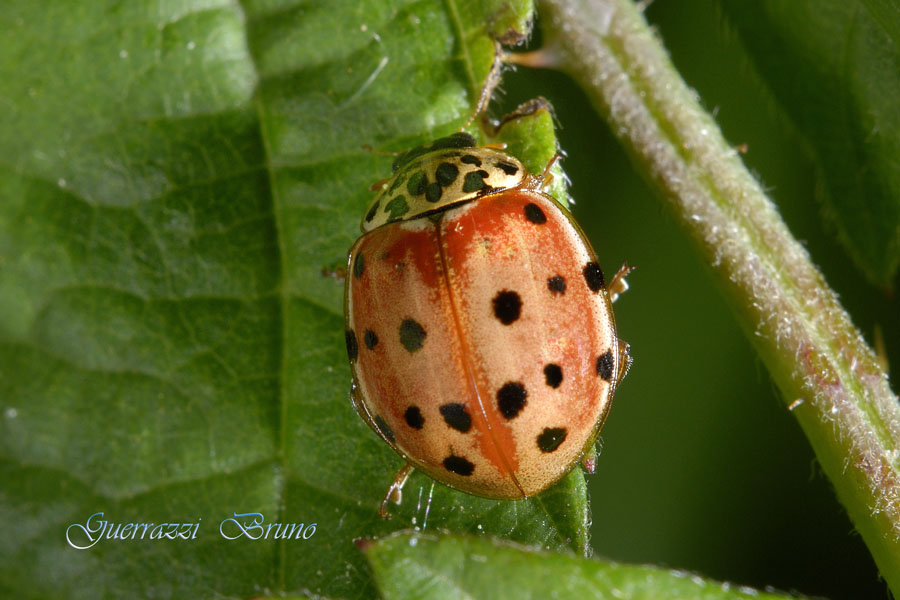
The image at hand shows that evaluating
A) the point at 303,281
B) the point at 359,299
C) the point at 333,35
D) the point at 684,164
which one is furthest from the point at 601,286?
the point at 333,35

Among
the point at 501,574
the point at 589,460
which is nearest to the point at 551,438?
the point at 589,460

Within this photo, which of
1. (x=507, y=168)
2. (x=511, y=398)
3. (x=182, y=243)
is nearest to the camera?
(x=511, y=398)

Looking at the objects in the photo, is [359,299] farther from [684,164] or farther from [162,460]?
[684,164]

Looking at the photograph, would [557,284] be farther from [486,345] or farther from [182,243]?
[182,243]

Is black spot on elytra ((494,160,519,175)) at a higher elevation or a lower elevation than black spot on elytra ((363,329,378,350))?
higher

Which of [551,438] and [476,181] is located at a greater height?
[476,181]

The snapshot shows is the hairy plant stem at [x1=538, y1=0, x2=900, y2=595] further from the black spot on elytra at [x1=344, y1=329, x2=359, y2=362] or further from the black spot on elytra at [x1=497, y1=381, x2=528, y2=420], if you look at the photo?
the black spot on elytra at [x1=344, y1=329, x2=359, y2=362]

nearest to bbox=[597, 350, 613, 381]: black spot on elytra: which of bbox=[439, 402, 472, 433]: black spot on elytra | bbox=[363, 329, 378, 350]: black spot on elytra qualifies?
bbox=[439, 402, 472, 433]: black spot on elytra

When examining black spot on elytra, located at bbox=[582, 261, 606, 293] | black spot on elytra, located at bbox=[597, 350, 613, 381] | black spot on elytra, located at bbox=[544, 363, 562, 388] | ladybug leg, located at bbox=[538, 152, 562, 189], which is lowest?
black spot on elytra, located at bbox=[597, 350, 613, 381]
